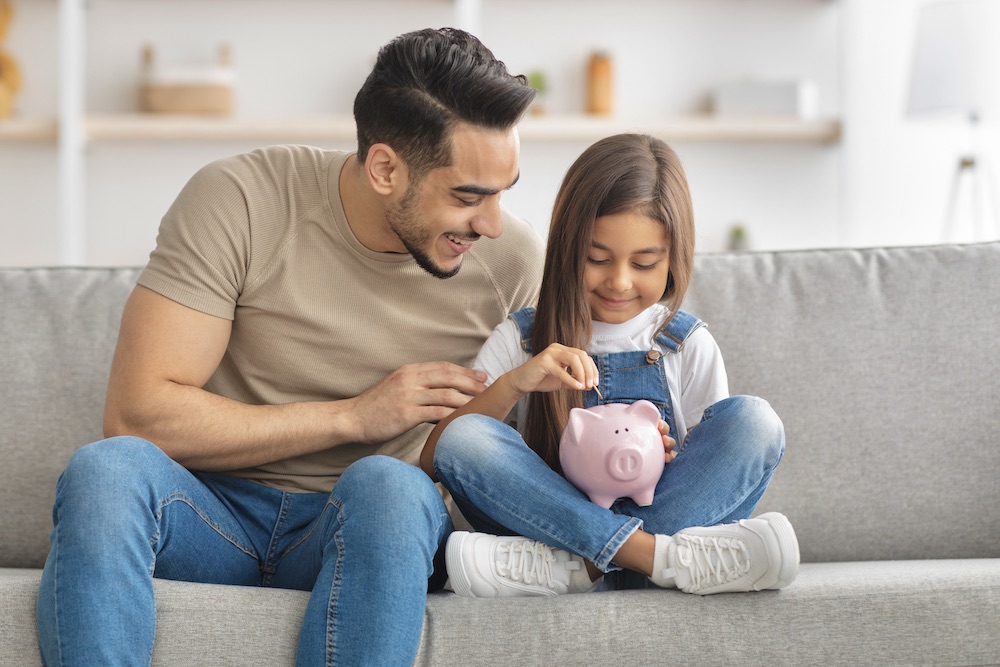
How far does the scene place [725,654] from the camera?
1276 millimetres

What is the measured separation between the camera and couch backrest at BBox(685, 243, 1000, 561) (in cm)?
175

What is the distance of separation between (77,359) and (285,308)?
47 centimetres

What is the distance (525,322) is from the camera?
166 centimetres

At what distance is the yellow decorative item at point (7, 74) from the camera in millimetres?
3633

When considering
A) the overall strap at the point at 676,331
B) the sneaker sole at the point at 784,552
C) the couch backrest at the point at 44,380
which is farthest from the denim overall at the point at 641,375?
the couch backrest at the point at 44,380

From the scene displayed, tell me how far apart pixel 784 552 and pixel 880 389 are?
62 centimetres

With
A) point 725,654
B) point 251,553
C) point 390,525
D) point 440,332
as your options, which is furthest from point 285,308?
point 725,654

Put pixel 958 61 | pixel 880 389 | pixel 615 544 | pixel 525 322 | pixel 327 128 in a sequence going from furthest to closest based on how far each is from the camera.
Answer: pixel 327 128 < pixel 958 61 < pixel 880 389 < pixel 525 322 < pixel 615 544

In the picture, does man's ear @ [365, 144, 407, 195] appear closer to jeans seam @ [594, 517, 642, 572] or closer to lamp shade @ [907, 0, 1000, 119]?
jeans seam @ [594, 517, 642, 572]

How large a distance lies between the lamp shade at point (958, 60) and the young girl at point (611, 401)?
193 centimetres

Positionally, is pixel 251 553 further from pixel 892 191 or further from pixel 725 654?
pixel 892 191

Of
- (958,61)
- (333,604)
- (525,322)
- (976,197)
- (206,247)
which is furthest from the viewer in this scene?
(976,197)

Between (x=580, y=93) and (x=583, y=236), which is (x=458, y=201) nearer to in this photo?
(x=583, y=236)

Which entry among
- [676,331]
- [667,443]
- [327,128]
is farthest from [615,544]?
[327,128]
